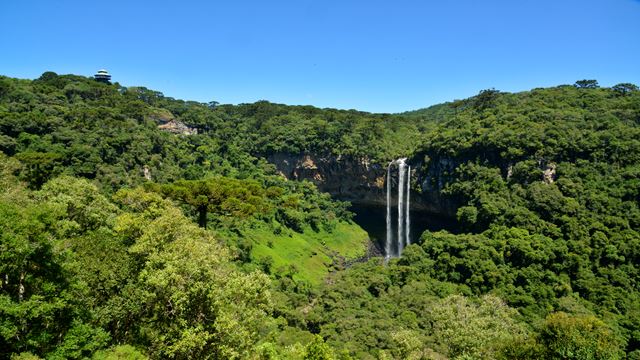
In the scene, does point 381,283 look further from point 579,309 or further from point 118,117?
point 118,117

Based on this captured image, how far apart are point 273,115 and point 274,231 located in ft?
132

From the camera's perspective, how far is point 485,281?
4703 cm

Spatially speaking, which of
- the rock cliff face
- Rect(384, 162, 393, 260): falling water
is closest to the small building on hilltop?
the rock cliff face

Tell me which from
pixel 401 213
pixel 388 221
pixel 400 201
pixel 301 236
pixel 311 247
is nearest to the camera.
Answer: pixel 311 247

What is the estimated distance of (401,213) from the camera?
249 feet

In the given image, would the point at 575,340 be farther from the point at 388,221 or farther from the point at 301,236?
the point at 388,221

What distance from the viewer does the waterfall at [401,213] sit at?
74375 millimetres

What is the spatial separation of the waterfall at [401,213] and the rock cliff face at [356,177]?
1.06m

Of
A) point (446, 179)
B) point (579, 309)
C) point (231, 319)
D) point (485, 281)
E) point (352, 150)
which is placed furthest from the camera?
point (352, 150)

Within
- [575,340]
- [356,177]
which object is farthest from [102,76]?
[575,340]

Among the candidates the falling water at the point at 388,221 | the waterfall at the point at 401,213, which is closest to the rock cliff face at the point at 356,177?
the falling water at the point at 388,221

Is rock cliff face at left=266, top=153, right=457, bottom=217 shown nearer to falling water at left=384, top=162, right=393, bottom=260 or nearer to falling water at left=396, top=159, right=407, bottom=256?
falling water at left=384, top=162, right=393, bottom=260

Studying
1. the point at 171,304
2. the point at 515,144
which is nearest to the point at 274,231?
the point at 515,144

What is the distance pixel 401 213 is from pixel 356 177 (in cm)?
1221
